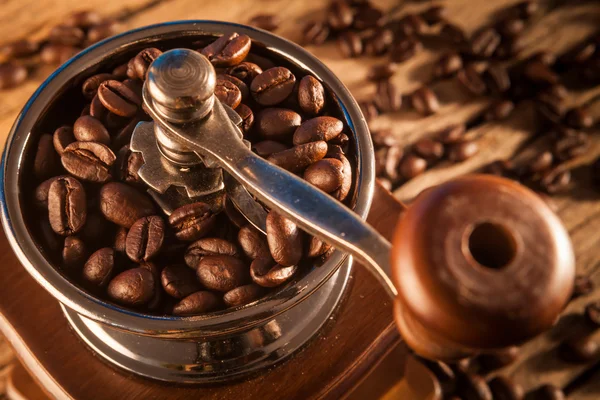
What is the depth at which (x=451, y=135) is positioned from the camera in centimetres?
144

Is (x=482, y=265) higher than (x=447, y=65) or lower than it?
higher

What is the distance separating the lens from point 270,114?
2.73 feet

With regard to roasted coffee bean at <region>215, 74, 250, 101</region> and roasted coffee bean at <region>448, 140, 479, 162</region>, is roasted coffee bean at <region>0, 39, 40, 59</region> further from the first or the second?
roasted coffee bean at <region>448, 140, 479, 162</region>

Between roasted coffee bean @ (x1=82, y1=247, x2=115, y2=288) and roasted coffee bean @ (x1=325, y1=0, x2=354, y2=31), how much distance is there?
101 centimetres

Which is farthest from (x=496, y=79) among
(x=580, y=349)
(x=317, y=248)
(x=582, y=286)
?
(x=317, y=248)

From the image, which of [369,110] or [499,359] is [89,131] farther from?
[499,359]

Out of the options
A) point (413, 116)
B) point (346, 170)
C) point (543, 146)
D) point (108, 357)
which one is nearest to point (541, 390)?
point (543, 146)

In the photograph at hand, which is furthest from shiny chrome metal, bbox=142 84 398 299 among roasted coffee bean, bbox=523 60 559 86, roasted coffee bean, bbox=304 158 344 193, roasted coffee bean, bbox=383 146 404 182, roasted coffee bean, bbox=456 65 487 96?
roasted coffee bean, bbox=523 60 559 86

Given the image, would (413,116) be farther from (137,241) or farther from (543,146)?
(137,241)

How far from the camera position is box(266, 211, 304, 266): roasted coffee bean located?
0.71 m

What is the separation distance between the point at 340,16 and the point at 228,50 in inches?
30.2

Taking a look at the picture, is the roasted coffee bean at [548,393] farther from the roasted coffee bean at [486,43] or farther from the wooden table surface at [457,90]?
the roasted coffee bean at [486,43]

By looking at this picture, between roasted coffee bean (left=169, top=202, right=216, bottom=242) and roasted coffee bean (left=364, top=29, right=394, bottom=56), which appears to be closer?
roasted coffee bean (left=169, top=202, right=216, bottom=242)

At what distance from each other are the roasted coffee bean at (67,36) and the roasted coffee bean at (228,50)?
→ 0.75 metres
